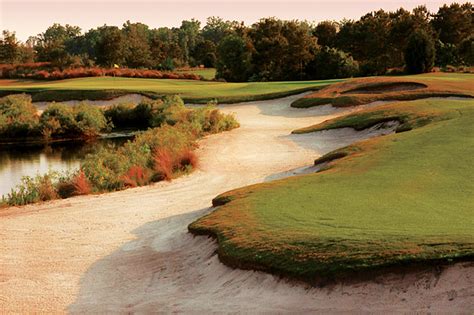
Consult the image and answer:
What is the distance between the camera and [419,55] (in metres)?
53.2

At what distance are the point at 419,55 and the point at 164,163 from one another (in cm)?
3779

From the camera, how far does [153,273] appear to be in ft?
35.7

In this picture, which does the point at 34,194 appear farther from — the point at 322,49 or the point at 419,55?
the point at 322,49

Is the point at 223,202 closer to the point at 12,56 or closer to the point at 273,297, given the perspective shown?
the point at 273,297

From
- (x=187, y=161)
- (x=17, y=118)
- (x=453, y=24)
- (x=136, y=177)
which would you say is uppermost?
(x=453, y=24)

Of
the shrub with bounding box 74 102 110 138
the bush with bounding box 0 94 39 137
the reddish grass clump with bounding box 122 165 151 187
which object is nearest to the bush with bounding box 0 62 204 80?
the bush with bounding box 0 94 39 137

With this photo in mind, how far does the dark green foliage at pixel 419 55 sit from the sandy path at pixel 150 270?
35979mm

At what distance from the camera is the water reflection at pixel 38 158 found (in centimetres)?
2553

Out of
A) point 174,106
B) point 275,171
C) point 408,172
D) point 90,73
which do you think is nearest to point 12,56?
point 90,73

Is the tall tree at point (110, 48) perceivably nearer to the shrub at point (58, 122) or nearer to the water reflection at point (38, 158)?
the shrub at point (58, 122)

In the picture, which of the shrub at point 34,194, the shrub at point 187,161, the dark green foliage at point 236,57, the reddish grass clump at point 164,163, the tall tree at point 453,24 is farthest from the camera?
the tall tree at point 453,24

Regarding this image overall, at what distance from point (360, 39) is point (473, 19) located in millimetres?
17544

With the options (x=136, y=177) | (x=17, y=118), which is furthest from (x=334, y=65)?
(x=136, y=177)

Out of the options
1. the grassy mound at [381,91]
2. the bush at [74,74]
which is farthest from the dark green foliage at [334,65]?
the grassy mound at [381,91]
